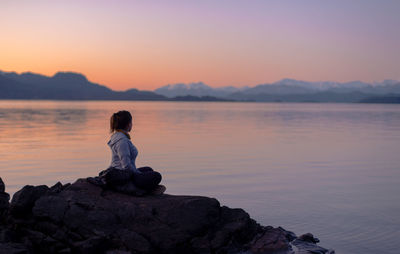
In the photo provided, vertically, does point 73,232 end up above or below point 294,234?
above

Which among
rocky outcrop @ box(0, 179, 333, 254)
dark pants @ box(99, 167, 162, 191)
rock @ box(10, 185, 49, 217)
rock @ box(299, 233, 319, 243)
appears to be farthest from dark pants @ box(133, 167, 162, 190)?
rock @ box(299, 233, 319, 243)

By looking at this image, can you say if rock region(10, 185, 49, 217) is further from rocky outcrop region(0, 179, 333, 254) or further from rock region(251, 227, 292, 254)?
rock region(251, 227, 292, 254)

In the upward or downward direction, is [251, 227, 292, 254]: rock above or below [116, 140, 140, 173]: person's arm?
below

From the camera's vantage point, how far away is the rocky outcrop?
7211mm

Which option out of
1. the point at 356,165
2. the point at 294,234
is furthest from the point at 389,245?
the point at 356,165

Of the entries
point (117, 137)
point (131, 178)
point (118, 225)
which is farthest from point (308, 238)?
point (117, 137)

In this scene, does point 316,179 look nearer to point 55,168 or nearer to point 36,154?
point 55,168

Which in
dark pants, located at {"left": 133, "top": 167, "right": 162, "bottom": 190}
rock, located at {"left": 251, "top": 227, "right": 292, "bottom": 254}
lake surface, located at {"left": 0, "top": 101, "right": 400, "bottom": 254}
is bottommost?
lake surface, located at {"left": 0, "top": 101, "right": 400, "bottom": 254}

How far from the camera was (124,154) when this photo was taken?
7875 millimetres

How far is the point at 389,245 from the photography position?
348 inches

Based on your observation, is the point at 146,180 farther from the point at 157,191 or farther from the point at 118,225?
the point at 118,225

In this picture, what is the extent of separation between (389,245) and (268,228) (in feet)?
8.21

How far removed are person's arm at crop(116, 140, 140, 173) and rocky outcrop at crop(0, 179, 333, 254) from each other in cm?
60

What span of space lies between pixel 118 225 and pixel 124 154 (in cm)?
128
